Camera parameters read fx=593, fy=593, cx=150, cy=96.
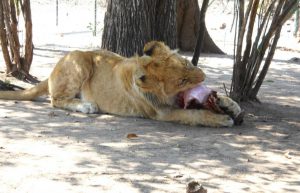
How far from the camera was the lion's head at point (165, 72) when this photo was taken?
5.39 meters

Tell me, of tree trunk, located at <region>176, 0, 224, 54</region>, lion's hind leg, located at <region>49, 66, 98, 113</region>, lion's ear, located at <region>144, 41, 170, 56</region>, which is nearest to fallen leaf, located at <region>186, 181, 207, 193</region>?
lion's ear, located at <region>144, 41, 170, 56</region>

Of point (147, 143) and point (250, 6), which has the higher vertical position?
point (250, 6)

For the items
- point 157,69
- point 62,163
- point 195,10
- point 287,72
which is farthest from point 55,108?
point 195,10

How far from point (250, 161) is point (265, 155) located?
0.24m

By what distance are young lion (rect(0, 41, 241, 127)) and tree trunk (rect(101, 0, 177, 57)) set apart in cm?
95

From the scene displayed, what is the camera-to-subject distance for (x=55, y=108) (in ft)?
20.9

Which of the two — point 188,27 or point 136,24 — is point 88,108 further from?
point 188,27

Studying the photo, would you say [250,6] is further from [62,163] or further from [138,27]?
[62,163]

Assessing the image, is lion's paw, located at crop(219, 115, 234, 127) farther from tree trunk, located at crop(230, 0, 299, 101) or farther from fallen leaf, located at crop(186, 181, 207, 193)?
fallen leaf, located at crop(186, 181, 207, 193)

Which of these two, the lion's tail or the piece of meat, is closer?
the piece of meat

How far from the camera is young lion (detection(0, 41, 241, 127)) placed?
5402 mm

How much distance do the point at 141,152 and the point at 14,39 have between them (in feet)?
12.2

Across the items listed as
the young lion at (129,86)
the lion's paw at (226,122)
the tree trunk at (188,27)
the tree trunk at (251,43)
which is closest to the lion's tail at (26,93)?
the young lion at (129,86)

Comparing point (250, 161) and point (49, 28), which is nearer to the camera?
point (250, 161)
